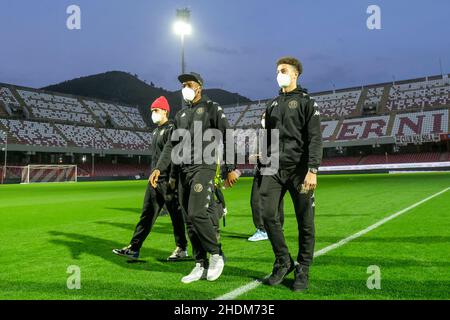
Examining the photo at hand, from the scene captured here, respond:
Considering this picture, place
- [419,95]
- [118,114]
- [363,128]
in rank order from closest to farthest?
[363,128], [419,95], [118,114]

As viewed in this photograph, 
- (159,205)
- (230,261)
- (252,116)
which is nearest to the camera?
(230,261)

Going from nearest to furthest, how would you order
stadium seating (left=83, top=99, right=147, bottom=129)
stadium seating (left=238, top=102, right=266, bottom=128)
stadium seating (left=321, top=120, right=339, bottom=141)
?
1. stadium seating (left=321, top=120, right=339, bottom=141)
2. stadium seating (left=83, top=99, right=147, bottom=129)
3. stadium seating (left=238, top=102, right=266, bottom=128)

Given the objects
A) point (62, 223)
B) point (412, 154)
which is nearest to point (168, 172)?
point (62, 223)

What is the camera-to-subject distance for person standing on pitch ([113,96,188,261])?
17.7 feet

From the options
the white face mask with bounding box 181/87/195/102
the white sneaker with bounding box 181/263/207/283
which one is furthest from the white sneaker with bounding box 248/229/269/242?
the white face mask with bounding box 181/87/195/102

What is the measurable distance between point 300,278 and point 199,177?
148 cm

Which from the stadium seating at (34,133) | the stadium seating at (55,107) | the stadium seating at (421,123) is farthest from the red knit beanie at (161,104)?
the stadium seating at (55,107)

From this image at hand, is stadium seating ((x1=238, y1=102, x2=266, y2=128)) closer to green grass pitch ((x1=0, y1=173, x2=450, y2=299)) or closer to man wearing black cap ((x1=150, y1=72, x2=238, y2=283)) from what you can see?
green grass pitch ((x1=0, y1=173, x2=450, y2=299))

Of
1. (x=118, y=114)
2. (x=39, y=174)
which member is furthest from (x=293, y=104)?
(x=118, y=114)

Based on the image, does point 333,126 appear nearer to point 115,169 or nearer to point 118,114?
point 115,169

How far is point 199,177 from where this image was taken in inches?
171

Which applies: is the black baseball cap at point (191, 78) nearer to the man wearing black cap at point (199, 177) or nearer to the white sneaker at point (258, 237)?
the man wearing black cap at point (199, 177)

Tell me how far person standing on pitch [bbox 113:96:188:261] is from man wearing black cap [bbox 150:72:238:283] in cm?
73

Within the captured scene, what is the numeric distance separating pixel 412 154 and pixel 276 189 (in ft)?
186
